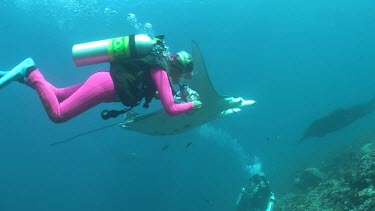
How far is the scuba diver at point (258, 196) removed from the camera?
15674mm

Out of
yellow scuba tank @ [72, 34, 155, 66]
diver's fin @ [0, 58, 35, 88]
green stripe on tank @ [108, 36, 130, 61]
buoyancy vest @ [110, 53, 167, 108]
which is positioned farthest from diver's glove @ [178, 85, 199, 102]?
diver's fin @ [0, 58, 35, 88]

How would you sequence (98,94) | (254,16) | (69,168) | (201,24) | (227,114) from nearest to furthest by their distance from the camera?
1. (98,94)
2. (227,114)
3. (201,24)
4. (69,168)
5. (254,16)

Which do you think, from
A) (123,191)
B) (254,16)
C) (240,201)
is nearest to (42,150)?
(123,191)

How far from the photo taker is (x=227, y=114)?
878 cm

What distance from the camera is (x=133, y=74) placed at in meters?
5.54

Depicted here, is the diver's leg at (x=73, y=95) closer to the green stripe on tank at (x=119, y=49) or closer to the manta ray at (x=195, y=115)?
the green stripe on tank at (x=119, y=49)

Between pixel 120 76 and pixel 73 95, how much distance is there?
896 mm

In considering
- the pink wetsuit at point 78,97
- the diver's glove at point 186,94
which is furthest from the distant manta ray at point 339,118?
the pink wetsuit at point 78,97

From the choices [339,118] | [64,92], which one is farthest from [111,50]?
[339,118]

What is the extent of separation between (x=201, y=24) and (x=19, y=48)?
30161mm

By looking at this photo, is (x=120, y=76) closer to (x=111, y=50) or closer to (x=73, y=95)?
(x=111, y=50)

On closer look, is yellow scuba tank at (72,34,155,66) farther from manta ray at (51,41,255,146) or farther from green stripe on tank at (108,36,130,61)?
manta ray at (51,41,255,146)

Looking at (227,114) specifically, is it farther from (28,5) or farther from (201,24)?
(201,24)

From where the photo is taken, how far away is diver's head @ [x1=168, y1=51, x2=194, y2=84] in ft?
19.2
